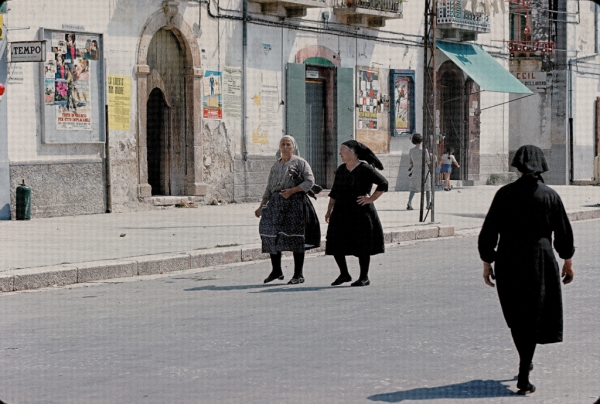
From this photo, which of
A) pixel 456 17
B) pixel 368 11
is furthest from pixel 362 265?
pixel 456 17

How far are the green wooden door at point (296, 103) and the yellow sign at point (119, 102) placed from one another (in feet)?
16.6

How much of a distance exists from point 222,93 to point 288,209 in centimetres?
1325

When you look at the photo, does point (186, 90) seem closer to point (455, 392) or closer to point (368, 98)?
point (368, 98)

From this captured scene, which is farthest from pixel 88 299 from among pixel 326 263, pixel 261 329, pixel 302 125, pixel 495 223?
pixel 302 125

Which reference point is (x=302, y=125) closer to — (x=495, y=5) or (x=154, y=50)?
(x=154, y=50)

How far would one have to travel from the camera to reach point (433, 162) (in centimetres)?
2022

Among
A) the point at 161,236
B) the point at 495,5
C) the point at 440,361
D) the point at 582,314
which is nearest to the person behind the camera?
the point at 440,361

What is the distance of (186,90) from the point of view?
79.7 ft

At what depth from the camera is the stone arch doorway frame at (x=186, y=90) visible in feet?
75.1

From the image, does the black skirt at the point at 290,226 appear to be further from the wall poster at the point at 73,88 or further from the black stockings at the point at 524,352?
the wall poster at the point at 73,88

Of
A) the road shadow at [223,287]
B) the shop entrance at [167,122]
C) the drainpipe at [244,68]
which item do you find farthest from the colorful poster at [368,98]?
the road shadow at [223,287]

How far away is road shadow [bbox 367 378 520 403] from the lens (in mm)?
6375

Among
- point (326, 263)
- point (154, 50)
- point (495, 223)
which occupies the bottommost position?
point (326, 263)

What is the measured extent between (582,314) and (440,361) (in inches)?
99.7
